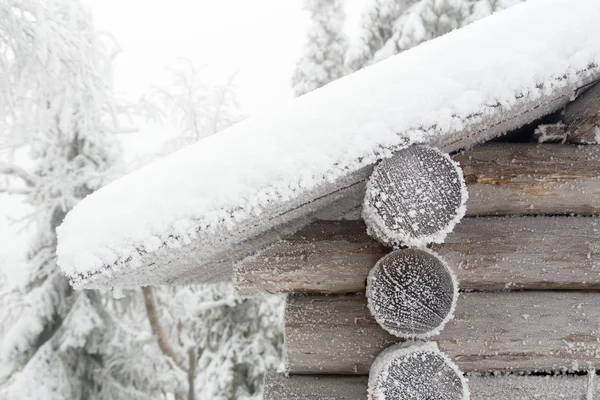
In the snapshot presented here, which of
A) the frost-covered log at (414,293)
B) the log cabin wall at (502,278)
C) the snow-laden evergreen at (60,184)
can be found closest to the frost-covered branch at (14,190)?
the snow-laden evergreen at (60,184)

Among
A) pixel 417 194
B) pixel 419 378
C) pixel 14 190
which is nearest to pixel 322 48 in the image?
pixel 14 190

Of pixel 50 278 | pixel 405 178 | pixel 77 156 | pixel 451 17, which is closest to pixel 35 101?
pixel 77 156

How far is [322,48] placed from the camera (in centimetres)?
1117

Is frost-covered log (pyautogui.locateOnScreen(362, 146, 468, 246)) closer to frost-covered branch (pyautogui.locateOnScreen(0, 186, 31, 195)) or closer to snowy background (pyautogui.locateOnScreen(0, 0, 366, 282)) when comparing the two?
frost-covered branch (pyautogui.locateOnScreen(0, 186, 31, 195))

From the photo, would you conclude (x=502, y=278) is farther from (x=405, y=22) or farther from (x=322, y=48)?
(x=322, y=48)

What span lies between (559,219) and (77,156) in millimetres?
5601

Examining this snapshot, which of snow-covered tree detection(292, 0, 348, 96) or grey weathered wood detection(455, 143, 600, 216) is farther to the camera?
snow-covered tree detection(292, 0, 348, 96)

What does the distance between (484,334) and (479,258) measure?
11.6 inches

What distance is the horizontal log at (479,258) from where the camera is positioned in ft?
5.33

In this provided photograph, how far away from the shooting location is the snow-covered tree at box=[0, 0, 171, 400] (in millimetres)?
5055

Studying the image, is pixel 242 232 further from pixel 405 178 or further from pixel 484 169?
pixel 484 169

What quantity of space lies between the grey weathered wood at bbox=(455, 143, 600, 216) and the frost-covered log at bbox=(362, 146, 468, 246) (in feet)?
1.40

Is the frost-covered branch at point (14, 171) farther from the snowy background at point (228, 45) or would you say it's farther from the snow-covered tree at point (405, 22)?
the snowy background at point (228, 45)

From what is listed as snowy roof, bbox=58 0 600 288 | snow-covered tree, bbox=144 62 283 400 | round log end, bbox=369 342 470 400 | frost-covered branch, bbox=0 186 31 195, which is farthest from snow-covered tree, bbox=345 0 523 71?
round log end, bbox=369 342 470 400
